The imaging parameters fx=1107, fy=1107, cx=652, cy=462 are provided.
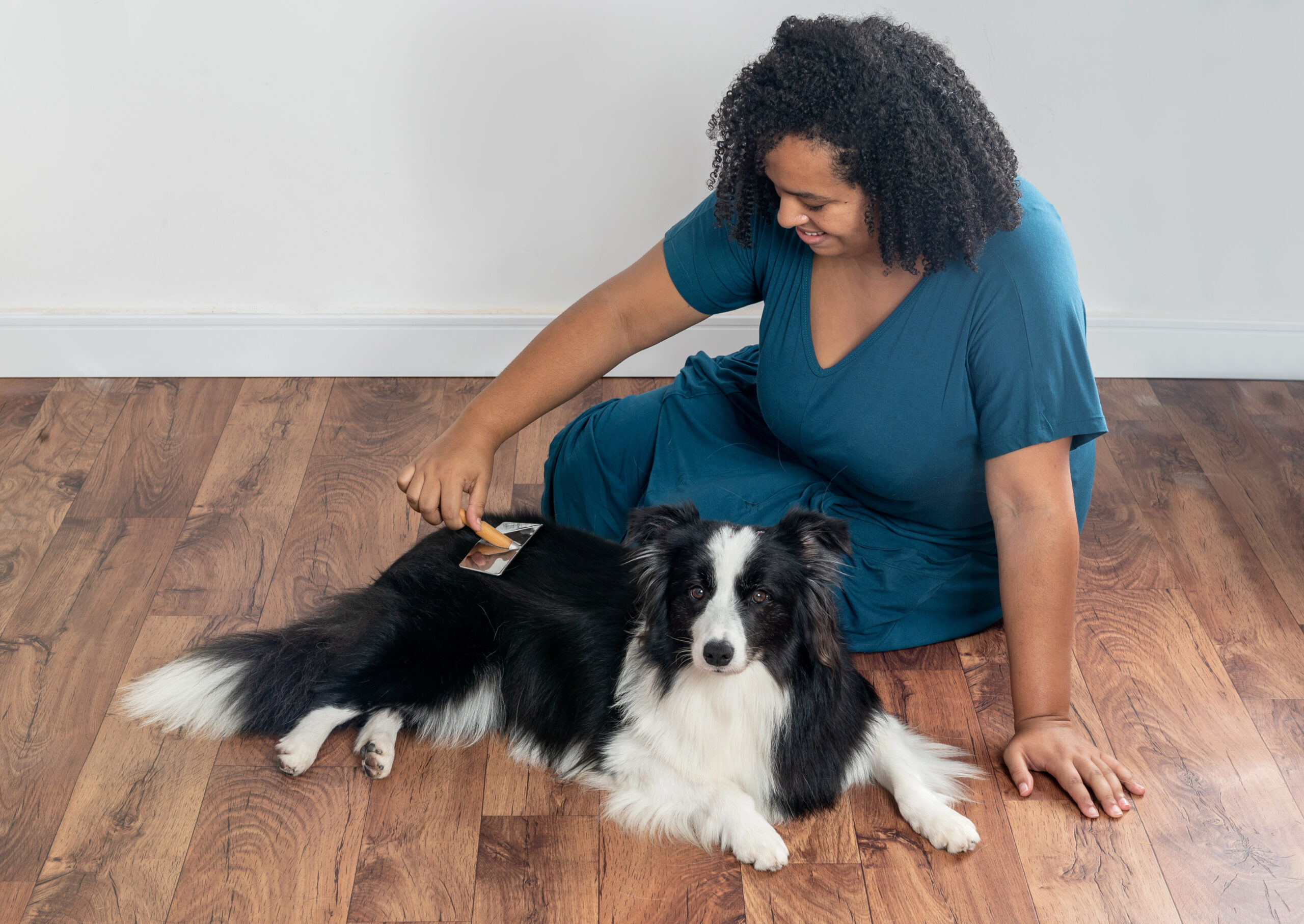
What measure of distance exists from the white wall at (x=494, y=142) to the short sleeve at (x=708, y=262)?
969mm

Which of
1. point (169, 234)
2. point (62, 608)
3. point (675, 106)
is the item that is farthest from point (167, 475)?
point (675, 106)

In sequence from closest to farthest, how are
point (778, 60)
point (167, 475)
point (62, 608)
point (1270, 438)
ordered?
point (778, 60) → point (62, 608) → point (167, 475) → point (1270, 438)

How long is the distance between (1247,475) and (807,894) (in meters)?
1.87

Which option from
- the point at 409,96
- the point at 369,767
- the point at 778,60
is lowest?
the point at 369,767

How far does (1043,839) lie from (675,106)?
201cm

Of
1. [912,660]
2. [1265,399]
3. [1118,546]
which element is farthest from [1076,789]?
[1265,399]

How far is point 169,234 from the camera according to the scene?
3.12 meters

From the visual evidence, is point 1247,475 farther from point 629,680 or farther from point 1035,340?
point 629,680

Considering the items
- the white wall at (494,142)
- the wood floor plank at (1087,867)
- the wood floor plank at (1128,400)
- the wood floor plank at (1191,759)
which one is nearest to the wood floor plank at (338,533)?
the white wall at (494,142)

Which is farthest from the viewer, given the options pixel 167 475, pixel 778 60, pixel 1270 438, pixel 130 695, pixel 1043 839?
pixel 1270 438

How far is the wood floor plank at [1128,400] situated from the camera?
3.17 m

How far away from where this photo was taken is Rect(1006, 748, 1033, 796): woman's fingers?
6.33 ft

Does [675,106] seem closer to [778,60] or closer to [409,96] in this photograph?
[409,96]

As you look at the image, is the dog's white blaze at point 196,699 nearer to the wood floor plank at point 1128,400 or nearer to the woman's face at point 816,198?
the woman's face at point 816,198
